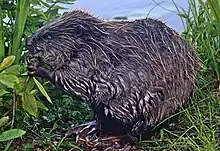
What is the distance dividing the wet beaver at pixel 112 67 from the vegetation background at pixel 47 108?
9cm

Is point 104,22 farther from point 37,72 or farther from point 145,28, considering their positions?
point 37,72

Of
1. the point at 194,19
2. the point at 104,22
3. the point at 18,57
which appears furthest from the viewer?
the point at 194,19

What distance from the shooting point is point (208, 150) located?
83.7 inches

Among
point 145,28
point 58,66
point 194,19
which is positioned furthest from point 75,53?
point 194,19

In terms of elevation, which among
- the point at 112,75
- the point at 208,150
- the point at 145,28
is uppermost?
the point at 145,28

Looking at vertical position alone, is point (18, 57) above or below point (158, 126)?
above

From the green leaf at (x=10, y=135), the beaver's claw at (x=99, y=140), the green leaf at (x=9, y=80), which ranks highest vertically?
the green leaf at (x=9, y=80)

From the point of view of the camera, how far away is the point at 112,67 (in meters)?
2.16

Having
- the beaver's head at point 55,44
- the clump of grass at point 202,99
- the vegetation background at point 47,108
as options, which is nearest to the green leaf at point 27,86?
the vegetation background at point 47,108

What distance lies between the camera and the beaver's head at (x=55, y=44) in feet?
7.05

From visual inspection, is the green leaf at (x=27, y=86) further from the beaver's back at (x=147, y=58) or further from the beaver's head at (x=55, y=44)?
the beaver's back at (x=147, y=58)

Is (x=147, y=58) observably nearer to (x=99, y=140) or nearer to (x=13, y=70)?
(x=99, y=140)

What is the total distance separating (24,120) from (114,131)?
1.36ft

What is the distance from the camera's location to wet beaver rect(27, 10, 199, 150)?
2148mm
